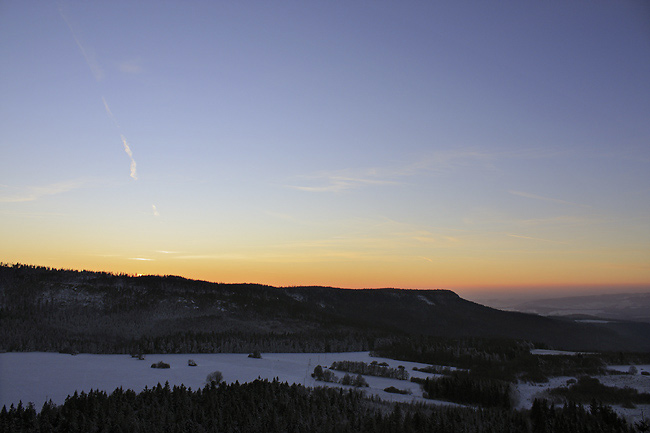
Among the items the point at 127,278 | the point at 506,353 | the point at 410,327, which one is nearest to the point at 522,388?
the point at 506,353

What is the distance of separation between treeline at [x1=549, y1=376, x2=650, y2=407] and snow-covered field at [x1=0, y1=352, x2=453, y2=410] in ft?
25.6

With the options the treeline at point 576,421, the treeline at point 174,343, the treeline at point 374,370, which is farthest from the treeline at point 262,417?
the treeline at point 174,343

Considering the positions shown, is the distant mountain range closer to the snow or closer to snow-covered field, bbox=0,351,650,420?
snow-covered field, bbox=0,351,650,420

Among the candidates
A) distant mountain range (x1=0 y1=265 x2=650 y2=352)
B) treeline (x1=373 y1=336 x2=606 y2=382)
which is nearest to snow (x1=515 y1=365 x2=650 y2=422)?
treeline (x1=373 y1=336 x2=606 y2=382)

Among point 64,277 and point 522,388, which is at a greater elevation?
point 64,277

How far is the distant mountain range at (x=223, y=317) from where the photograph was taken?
47.3 m

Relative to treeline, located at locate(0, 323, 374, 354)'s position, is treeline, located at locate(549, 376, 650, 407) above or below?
above

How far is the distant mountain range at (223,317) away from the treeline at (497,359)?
8.77 meters

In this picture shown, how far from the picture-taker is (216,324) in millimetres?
61062

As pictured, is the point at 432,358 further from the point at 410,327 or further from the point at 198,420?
the point at 410,327

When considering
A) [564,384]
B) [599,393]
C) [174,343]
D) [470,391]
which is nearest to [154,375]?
[174,343]

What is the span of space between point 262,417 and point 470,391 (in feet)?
41.5

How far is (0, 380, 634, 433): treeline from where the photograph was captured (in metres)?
16.2

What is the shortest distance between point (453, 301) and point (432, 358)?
7338 cm
